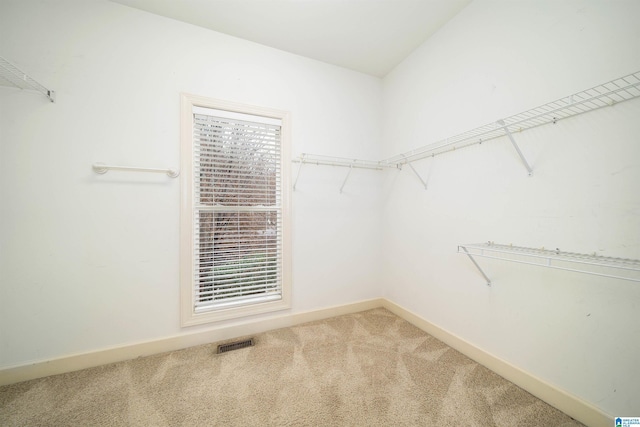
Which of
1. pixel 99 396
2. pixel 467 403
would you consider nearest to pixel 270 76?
pixel 99 396

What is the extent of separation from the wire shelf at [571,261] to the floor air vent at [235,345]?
69.3 inches

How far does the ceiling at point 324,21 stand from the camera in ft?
5.24

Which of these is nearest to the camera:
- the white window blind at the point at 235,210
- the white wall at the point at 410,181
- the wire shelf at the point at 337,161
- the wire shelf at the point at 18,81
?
the white wall at the point at 410,181

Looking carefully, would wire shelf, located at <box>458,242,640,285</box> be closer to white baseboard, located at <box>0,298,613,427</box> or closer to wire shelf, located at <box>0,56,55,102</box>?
white baseboard, located at <box>0,298,613,427</box>

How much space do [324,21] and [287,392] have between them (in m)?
2.58

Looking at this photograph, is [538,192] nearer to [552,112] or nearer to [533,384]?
[552,112]

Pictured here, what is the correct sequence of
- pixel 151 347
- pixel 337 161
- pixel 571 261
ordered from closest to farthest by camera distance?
1. pixel 571 261
2. pixel 151 347
3. pixel 337 161

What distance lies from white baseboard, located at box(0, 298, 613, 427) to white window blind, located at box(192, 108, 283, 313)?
21 centimetres

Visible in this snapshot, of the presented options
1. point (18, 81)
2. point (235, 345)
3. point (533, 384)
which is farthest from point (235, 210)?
point (533, 384)

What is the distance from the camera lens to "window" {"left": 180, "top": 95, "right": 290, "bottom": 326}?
1747 mm

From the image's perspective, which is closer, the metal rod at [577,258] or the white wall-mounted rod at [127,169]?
the metal rod at [577,258]

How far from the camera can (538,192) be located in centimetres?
124

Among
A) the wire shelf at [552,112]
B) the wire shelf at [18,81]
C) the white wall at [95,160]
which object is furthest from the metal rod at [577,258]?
the wire shelf at [18,81]

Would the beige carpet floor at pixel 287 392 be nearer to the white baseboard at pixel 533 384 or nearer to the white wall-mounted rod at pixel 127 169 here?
the white baseboard at pixel 533 384
